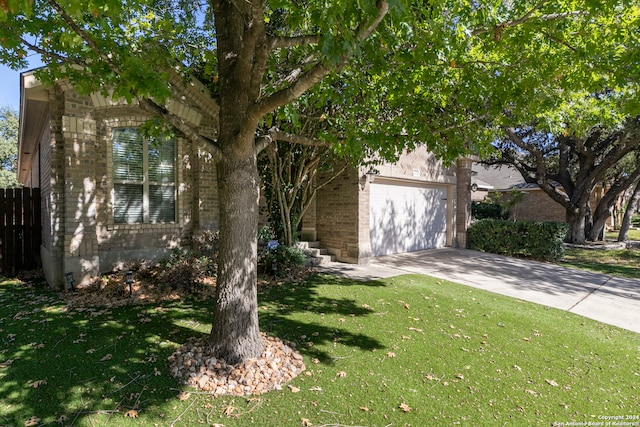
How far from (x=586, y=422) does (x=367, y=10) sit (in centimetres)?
395

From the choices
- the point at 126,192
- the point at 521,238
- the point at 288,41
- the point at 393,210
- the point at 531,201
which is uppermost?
the point at 288,41

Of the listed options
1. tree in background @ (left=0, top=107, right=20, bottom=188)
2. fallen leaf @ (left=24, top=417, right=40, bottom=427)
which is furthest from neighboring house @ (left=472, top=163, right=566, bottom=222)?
tree in background @ (left=0, top=107, right=20, bottom=188)

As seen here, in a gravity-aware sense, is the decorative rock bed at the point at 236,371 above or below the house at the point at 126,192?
below

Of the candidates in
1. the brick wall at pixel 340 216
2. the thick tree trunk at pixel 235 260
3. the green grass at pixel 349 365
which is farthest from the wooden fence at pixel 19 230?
the thick tree trunk at pixel 235 260

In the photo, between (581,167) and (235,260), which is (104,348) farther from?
(581,167)

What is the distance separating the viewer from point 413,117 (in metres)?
5.64

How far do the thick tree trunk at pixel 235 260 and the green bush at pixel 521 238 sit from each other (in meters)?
11.4

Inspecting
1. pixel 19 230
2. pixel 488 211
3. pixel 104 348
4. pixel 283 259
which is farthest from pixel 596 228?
pixel 19 230

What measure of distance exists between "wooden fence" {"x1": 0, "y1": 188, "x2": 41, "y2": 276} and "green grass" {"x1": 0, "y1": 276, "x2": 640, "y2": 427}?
10.1ft

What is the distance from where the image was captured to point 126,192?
7461 mm

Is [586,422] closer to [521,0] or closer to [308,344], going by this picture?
[308,344]

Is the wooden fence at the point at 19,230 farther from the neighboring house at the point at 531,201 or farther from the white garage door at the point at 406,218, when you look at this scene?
the neighboring house at the point at 531,201

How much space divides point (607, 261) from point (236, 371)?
14.2 m

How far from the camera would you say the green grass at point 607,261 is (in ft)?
33.9
